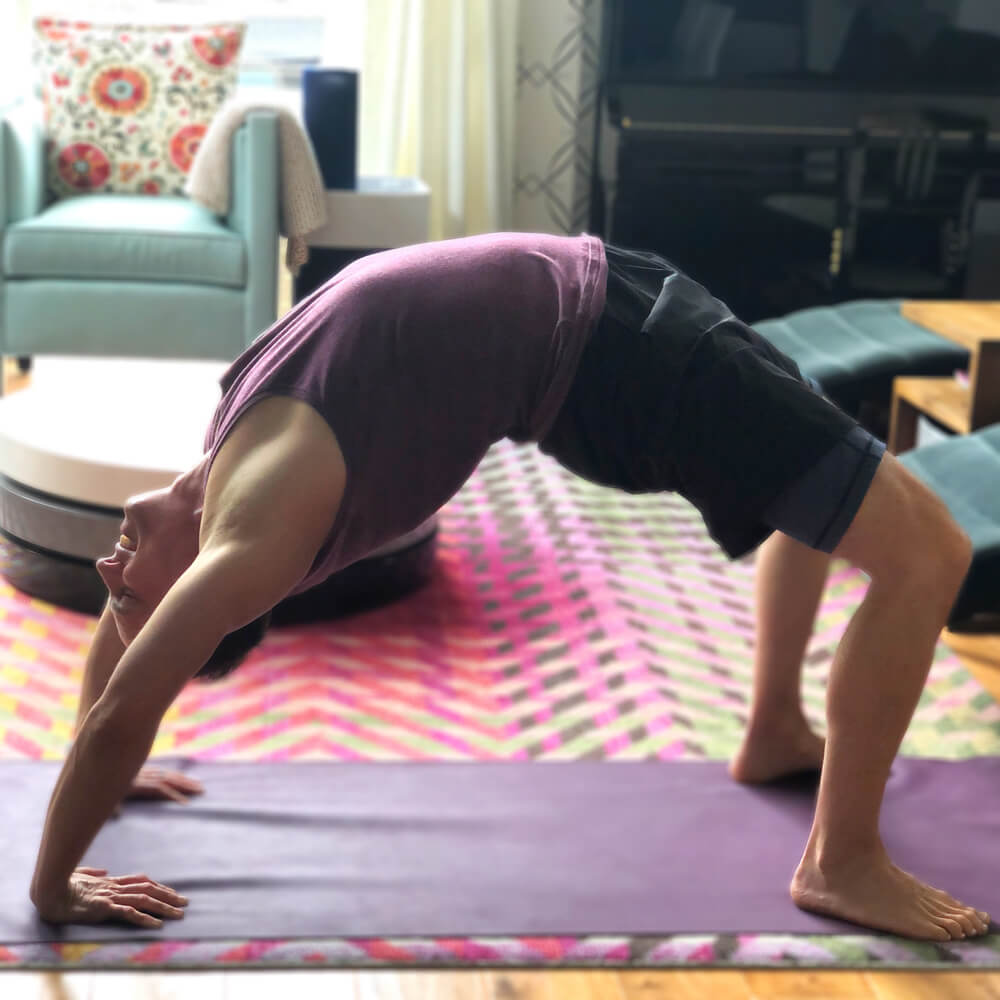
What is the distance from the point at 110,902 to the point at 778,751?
841mm

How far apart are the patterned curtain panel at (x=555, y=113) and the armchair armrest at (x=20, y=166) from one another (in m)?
1.59

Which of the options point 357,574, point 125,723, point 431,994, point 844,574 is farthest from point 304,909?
point 844,574

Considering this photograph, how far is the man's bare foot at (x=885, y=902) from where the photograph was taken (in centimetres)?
147

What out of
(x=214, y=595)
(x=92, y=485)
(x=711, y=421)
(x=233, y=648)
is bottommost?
(x=92, y=485)

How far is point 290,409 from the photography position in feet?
4.21

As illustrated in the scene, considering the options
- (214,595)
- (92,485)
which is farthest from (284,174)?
(214,595)

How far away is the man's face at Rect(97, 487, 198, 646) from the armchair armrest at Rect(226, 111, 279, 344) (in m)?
1.83

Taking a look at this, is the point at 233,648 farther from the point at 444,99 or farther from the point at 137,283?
the point at 444,99

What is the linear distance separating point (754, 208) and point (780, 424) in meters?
2.68

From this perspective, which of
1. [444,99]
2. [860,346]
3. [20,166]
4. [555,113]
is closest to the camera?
[860,346]

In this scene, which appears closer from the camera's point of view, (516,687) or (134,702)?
(134,702)

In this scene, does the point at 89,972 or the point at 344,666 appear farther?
the point at 344,666

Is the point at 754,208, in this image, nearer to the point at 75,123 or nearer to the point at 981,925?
the point at 75,123

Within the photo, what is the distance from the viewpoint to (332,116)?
350 cm
